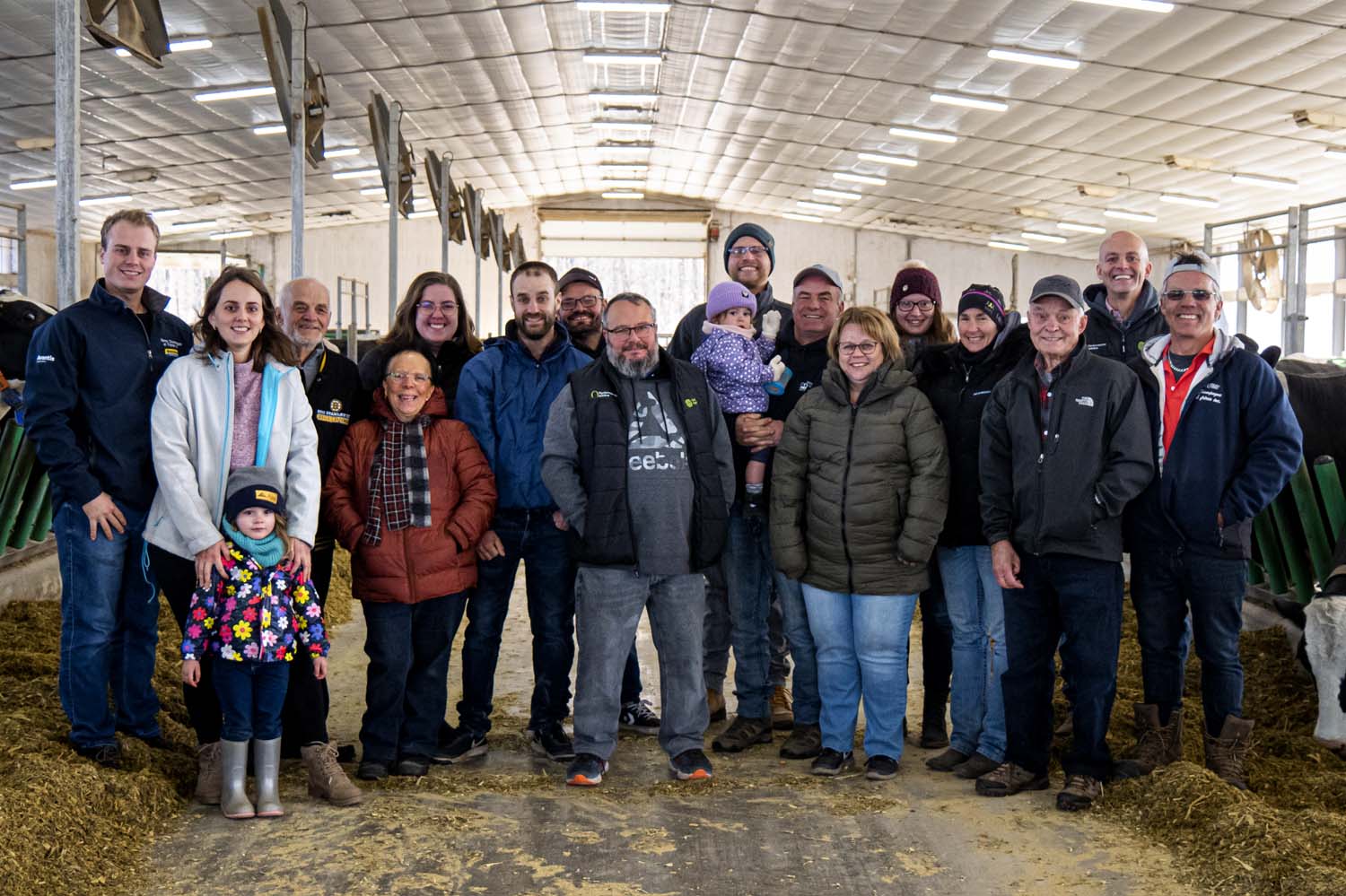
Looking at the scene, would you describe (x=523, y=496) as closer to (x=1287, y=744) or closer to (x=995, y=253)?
(x=1287, y=744)

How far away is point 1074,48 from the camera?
1422 centimetres

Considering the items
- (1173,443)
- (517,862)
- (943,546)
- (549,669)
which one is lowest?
(517,862)

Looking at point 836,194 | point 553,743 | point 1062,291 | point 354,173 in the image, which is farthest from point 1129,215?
point 553,743

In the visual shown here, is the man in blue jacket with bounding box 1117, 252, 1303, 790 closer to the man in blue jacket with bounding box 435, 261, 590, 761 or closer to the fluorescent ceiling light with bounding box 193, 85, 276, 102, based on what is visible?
the man in blue jacket with bounding box 435, 261, 590, 761

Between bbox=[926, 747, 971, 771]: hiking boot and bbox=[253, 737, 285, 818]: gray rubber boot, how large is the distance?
2.30 metres

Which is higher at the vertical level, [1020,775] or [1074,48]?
[1074,48]

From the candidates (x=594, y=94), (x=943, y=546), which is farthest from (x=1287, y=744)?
(x=594, y=94)

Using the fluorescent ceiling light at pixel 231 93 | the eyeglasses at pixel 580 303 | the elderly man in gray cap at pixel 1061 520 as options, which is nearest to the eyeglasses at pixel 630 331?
the eyeglasses at pixel 580 303

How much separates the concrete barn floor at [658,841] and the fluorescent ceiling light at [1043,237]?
2619 centimetres

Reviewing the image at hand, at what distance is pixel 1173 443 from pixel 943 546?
89cm

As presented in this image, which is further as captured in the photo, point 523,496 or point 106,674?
point 523,496

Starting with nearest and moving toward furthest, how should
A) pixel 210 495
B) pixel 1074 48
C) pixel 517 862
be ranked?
1. pixel 517 862
2. pixel 210 495
3. pixel 1074 48

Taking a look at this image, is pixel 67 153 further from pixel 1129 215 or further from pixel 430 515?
pixel 1129 215

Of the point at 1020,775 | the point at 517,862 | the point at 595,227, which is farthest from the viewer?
the point at 595,227
